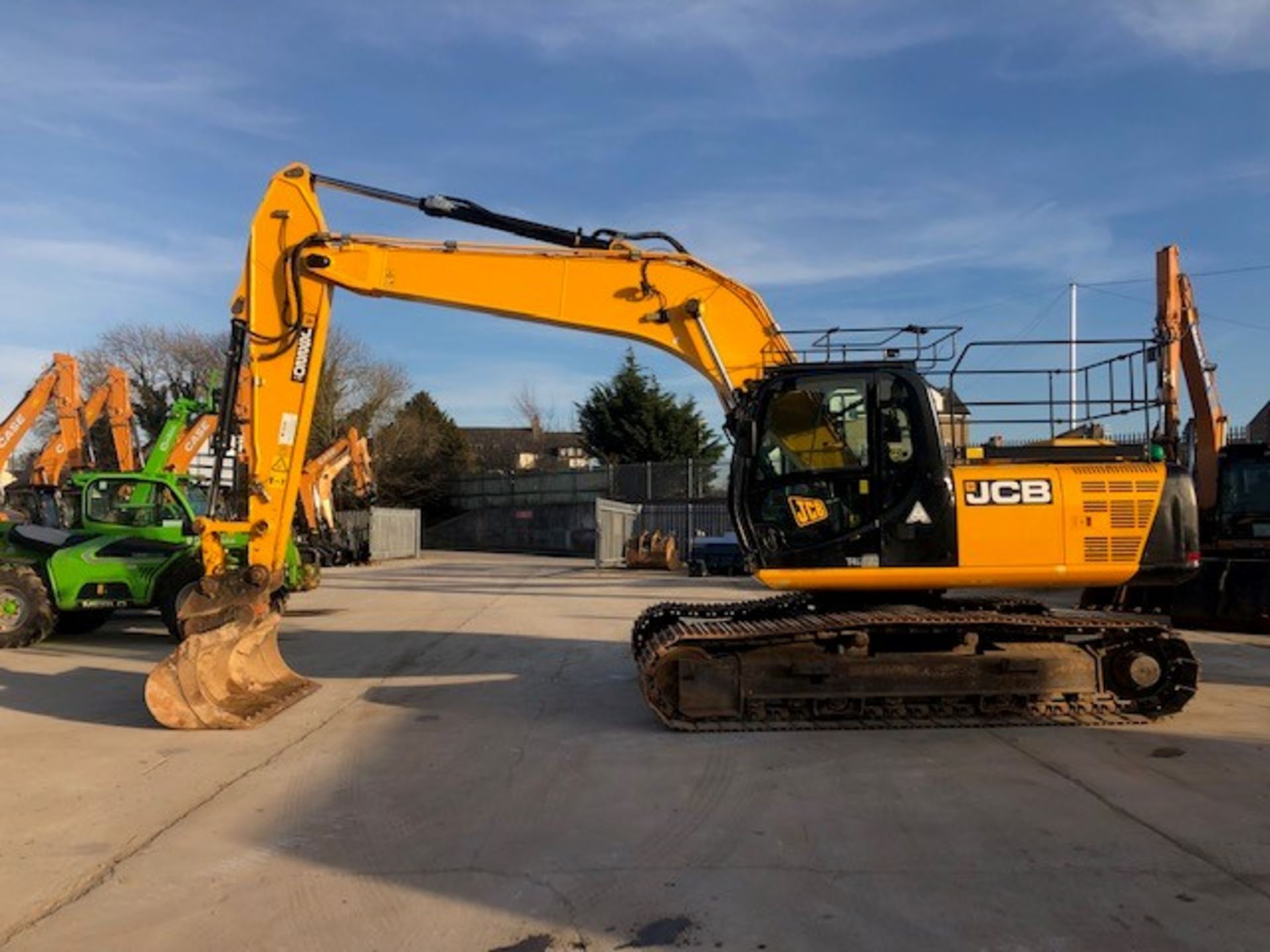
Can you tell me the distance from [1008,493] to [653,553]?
2357 centimetres

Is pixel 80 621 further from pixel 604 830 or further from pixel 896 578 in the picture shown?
pixel 896 578

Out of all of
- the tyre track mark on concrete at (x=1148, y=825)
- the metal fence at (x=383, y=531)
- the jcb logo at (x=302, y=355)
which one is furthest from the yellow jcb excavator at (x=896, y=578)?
the metal fence at (x=383, y=531)

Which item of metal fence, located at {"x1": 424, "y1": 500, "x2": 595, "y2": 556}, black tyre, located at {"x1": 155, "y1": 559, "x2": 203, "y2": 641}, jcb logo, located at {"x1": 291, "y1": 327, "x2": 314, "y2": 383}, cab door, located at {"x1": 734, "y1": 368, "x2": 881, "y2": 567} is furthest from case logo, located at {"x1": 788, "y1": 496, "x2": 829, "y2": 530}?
metal fence, located at {"x1": 424, "y1": 500, "x2": 595, "y2": 556}

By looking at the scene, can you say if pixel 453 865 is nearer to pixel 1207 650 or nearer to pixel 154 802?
pixel 154 802

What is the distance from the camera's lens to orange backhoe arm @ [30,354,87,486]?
61.6 feet

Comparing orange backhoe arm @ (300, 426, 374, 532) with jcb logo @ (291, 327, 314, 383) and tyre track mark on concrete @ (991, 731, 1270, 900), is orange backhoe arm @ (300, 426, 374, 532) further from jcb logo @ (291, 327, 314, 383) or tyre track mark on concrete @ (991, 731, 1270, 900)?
tyre track mark on concrete @ (991, 731, 1270, 900)

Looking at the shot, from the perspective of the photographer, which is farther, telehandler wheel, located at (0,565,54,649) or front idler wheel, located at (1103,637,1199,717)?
telehandler wheel, located at (0,565,54,649)

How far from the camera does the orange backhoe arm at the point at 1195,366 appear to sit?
14.5m

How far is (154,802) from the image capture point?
5.90 m

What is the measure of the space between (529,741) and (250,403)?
4.61m

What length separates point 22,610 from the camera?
12438mm

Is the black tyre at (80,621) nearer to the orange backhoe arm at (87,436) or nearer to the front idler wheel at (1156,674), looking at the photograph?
the orange backhoe arm at (87,436)

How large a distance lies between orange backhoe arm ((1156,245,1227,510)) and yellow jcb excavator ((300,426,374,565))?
21.5m

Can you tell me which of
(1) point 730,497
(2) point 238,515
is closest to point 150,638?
(2) point 238,515
